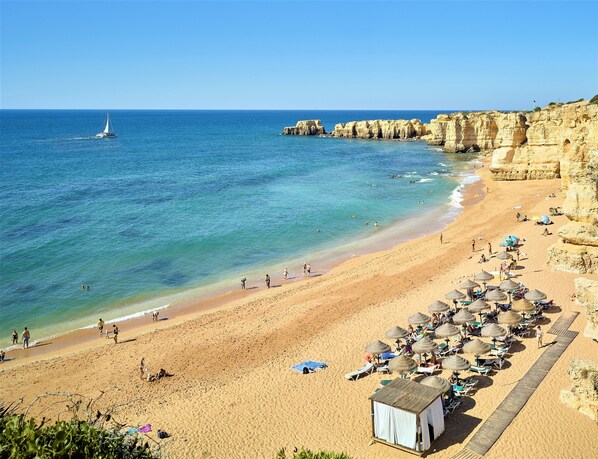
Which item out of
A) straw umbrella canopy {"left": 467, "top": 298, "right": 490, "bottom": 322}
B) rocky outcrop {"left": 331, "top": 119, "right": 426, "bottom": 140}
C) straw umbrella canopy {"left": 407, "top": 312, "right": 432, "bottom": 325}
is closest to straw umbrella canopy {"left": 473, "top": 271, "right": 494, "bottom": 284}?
straw umbrella canopy {"left": 467, "top": 298, "right": 490, "bottom": 322}

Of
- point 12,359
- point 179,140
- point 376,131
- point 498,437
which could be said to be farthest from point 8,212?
point 376,131

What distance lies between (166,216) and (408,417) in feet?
116

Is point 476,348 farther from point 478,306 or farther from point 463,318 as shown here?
point 478,306

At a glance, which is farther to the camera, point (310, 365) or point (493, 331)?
point (310, 365)

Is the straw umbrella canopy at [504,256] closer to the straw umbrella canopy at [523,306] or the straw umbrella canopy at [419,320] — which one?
the straw umbrella canopy at [523,306]

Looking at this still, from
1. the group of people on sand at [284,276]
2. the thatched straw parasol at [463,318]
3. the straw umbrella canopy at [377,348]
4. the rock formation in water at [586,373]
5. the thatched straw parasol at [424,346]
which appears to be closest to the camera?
the rock formation in water at [586,373]

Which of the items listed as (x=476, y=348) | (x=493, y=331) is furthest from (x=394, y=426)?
(x=493, y=331)

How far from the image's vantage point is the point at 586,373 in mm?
12906

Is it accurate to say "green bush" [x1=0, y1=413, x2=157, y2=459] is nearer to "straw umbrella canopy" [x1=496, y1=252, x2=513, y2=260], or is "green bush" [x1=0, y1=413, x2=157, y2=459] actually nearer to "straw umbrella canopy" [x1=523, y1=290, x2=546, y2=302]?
"straw umbrella canopy" [x1=523, y1=290, x2=546, y2=302]

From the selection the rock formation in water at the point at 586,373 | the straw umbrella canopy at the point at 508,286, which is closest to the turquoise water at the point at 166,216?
the straw umbrella canopy at the point at 508,286

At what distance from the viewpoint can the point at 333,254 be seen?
35.0 meters

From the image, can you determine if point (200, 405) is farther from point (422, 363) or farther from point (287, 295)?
point (287, 295)

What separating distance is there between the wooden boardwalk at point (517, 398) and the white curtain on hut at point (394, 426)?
121 centimetres

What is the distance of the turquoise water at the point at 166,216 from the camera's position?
95.0 feet
